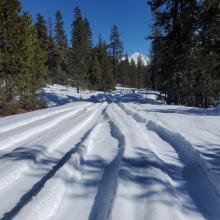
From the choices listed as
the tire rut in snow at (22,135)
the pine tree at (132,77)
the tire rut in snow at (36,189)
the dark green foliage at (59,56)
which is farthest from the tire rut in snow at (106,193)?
the pine tree at (132,77)

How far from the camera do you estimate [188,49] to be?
73.3ft

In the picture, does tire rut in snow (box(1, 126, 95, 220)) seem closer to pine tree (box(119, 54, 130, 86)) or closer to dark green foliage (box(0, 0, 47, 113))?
dark green foliage (box(0, 0, 47, 113))

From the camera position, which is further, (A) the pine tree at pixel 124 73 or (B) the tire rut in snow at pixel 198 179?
(A) the pine tree at pixel 124 73

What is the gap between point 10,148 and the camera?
6.66 meters

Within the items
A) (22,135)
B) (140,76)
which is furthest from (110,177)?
(140,76)

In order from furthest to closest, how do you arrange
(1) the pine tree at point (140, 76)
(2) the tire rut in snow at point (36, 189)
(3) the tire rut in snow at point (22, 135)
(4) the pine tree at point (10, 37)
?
(1) the pine tree at point (140, 76) < (4) the pine tree at point (10, 37) < (3) the tire rut in snow at point (22, 135) < (2) the tire rut in snow at point (36, 189)

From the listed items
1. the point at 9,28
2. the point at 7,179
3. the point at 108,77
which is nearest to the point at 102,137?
the point at 7,179

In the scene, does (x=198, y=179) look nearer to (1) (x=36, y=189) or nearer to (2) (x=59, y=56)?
(1) (x=36, y=189)

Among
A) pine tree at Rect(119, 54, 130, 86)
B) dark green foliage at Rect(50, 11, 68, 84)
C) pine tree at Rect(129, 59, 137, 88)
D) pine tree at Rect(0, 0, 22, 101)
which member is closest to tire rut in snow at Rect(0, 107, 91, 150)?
pine tree at Rect(0, 0, 22, 101)

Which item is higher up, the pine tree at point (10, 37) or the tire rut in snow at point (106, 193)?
the pine tree at point (10, 37)

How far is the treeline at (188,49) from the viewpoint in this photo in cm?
1923

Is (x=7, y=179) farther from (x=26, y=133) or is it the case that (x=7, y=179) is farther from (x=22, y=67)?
(x=22, y=67)

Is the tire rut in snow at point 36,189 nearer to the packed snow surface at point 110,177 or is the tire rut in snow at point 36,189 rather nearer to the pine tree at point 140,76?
the packed snow surface at point 110,177

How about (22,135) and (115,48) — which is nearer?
(22,135)
